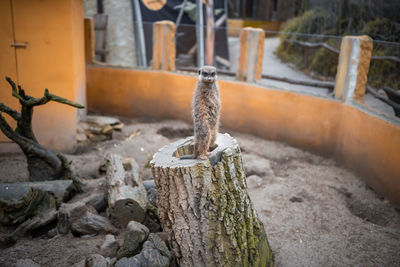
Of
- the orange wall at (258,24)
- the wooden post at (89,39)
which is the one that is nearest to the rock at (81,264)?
the wooden post at (89,39)

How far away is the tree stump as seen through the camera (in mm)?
2795

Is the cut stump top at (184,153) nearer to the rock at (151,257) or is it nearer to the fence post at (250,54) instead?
the rock at (151,257)

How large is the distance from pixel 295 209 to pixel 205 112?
182 cm

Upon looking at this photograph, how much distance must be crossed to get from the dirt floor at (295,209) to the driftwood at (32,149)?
559mm

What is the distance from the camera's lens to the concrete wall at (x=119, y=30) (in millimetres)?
9609

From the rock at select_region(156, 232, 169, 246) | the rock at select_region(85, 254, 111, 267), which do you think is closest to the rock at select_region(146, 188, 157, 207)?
the rock at select_region(156, 232, 169, 246)

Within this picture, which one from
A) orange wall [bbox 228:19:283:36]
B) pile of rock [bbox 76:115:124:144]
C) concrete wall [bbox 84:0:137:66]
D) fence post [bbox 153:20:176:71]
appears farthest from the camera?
orange wall [bbox 228:19:283:36]

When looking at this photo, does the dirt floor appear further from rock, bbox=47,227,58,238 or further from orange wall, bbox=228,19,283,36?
orange wall, bbox=228,19,283,36

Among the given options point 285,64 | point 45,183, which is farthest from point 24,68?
point 285,64

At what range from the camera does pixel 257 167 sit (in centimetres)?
511

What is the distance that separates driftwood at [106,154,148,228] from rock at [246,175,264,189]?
150 centimetres

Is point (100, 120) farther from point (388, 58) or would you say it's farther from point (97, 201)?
point (388, 58)

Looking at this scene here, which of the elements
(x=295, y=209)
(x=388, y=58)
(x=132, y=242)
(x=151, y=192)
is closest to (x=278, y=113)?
(x=388, y=58)

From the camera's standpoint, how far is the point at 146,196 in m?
3.78
